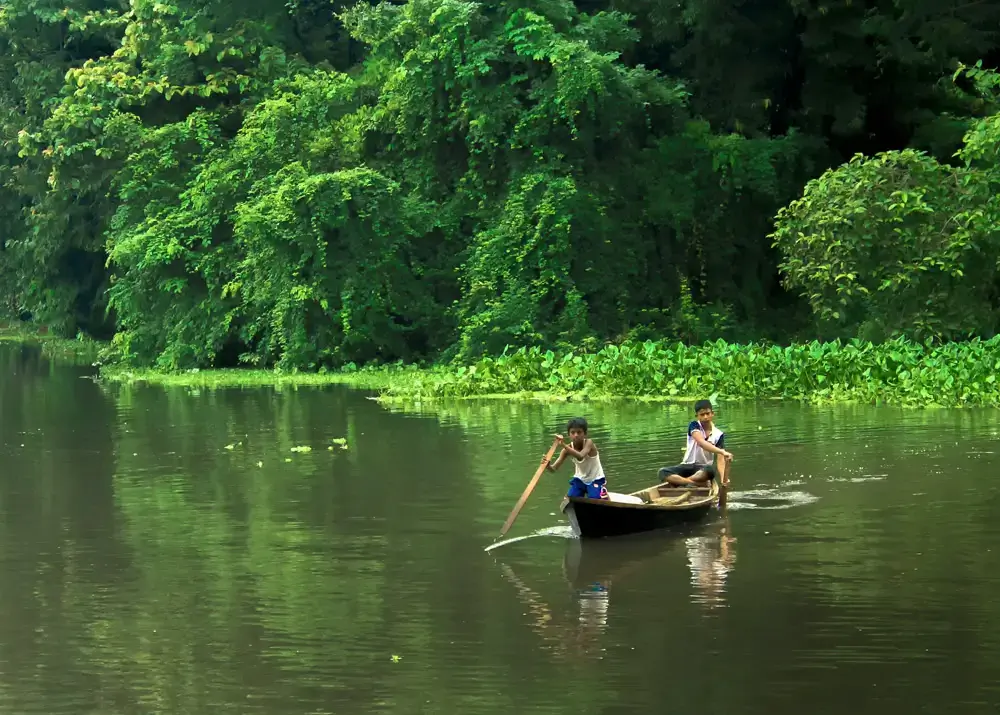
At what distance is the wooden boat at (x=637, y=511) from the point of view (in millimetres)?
14805

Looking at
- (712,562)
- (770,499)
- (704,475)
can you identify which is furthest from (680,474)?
(712,562)

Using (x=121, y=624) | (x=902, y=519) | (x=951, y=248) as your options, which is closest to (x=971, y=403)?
(x=951, y=248)

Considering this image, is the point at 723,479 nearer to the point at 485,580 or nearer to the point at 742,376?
the point at 485,580

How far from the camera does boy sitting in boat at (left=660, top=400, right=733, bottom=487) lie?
16391 mm

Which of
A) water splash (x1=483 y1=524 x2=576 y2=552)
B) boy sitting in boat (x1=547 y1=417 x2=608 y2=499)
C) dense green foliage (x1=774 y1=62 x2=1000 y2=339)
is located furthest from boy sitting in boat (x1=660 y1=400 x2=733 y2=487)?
dense green foliage (x1=774 y1=62 x2=1000 y2=339)

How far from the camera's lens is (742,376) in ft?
90.5

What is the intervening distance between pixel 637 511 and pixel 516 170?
2082cm

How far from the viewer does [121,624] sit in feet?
38.8

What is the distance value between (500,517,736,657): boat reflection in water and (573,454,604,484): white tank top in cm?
54

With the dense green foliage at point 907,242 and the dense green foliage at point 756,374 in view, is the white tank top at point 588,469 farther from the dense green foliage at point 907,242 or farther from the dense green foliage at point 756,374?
the dense green foliage at point 907,242

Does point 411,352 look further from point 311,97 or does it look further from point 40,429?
point 40,429

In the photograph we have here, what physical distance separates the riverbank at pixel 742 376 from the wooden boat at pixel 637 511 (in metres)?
9.99

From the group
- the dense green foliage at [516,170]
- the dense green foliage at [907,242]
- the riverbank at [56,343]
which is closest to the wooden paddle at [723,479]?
the dense green foliage at [907,242]

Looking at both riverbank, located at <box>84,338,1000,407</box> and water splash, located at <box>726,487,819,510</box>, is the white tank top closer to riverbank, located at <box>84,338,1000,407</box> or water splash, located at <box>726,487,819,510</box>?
water splash, located at <box>726,487,819,510</box>
